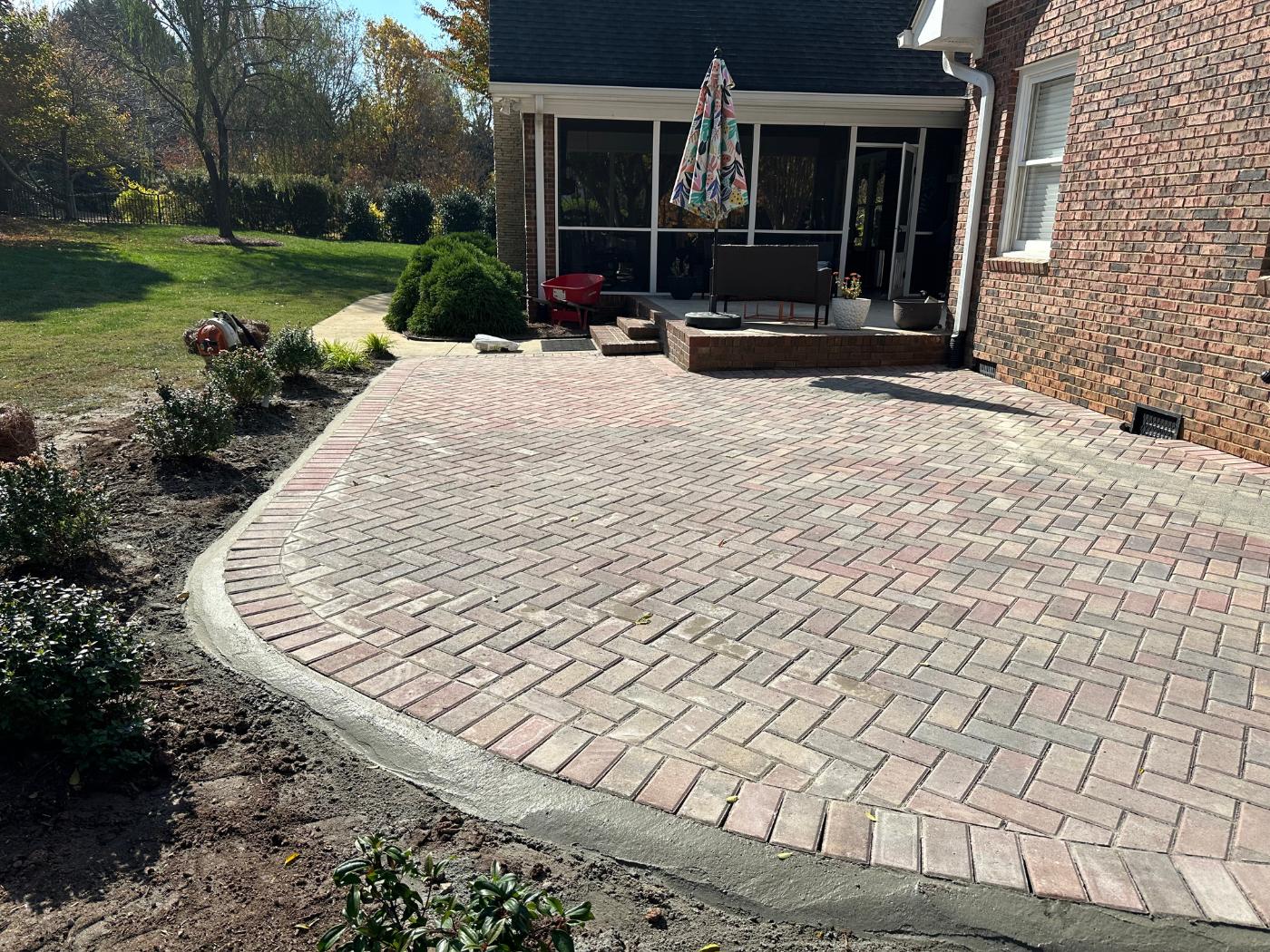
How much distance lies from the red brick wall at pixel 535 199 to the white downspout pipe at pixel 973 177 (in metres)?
5.77

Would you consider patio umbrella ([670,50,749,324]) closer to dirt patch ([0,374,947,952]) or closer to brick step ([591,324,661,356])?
brick step ([591,324,661,356])

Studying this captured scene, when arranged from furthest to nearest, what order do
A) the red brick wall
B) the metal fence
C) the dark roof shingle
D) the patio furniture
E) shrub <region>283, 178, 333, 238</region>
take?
shrub <region>283, 178, 333, 238</region>, the metal fence, the red brick wall, the dark roof shingle, the patio furniture

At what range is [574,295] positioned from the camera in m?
12.5

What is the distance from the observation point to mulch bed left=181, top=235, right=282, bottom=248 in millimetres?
24391

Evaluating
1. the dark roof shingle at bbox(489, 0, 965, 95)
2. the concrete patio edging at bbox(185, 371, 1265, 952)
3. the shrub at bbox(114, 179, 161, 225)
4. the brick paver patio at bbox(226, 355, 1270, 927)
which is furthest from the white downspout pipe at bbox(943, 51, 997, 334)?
the shrub at bbox(114, 179, 161, 225)

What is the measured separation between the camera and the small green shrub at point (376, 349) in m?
10.4

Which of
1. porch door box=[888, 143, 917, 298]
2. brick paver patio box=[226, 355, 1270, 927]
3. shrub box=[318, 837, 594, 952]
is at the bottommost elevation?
brick paver patio box=[226, 355, 1270, 927]

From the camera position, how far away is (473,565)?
13.8ft

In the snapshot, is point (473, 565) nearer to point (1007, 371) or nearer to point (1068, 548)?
point (1068, 548)

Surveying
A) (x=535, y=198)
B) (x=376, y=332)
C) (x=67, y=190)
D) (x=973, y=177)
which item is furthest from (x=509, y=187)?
(x=67, y=190)

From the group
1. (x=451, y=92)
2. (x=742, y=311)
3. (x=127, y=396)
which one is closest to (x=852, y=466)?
(x=742, y=311)

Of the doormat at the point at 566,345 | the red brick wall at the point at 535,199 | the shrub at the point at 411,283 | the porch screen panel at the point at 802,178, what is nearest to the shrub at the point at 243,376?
the doormat at the point at 566,345

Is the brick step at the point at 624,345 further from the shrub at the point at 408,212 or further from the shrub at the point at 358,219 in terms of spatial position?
the shrub at the point at 408,212

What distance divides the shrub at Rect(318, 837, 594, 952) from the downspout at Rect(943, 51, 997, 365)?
8.89m
